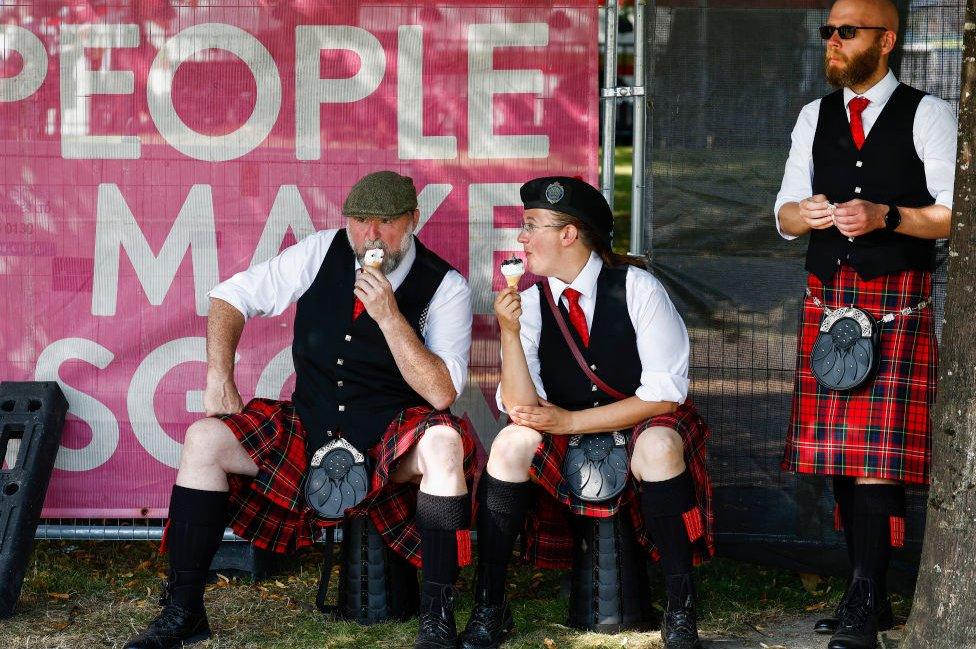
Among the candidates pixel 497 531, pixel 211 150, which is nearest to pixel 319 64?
pixel 211 150

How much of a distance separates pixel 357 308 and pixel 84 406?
3.90 ft

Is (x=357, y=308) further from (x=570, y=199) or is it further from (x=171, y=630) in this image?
(x=171, y=630)

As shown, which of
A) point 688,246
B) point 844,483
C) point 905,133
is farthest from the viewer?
point 688,246

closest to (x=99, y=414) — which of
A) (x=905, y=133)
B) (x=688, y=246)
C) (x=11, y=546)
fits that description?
(x=11, y=546)

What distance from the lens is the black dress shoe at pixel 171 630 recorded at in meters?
3.57

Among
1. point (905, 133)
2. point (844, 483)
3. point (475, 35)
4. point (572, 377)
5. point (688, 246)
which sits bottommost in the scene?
point (844, 483)

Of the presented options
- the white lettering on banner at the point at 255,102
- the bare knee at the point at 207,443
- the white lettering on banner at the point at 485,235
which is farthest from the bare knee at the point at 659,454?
the white lettering on banner at the point at 255,102

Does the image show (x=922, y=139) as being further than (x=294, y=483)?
No

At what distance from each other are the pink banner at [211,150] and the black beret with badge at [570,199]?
528mm

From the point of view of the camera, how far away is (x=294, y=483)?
12.5 ft

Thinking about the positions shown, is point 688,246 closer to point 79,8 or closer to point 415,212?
point 415,212

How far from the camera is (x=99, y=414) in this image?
14.6 ft

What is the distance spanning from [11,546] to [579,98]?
2.28 meters

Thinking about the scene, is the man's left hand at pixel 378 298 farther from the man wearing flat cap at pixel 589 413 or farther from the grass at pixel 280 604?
the grass at pixel 280 604
